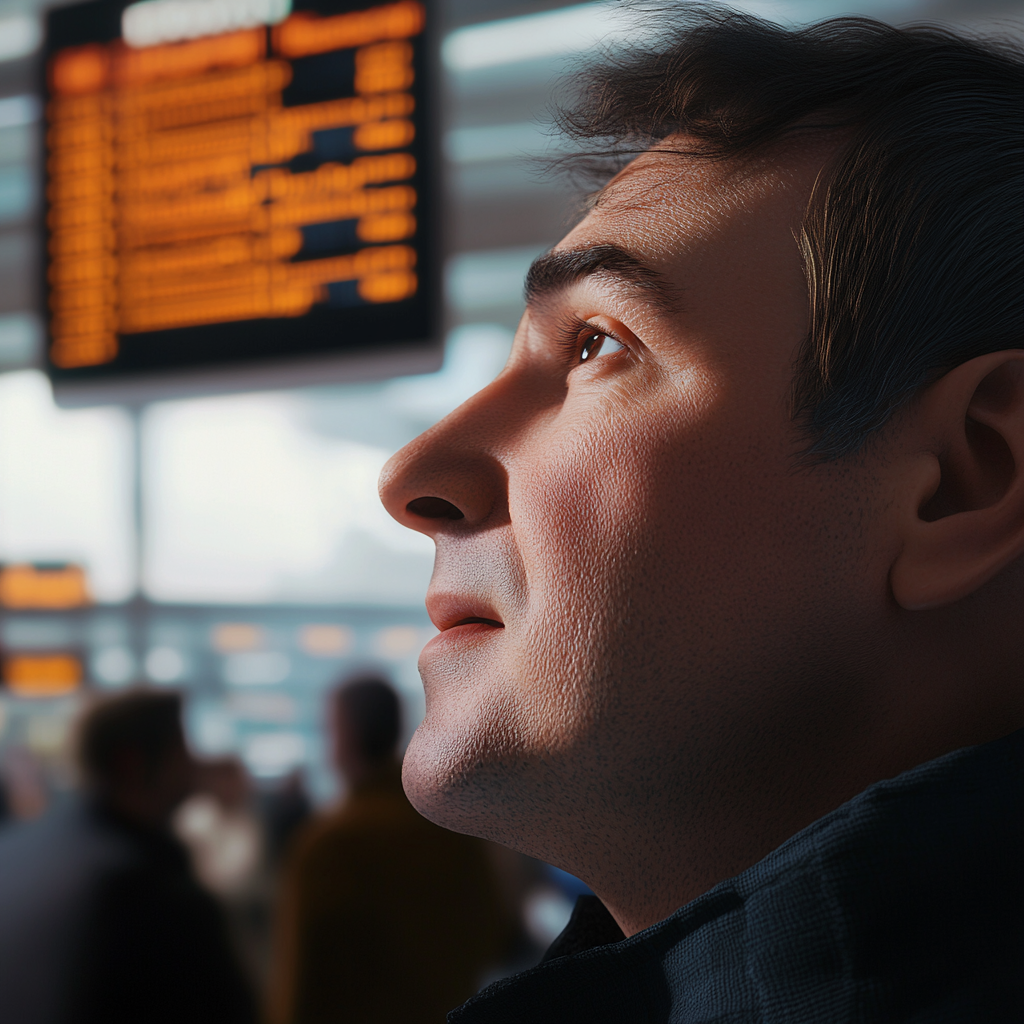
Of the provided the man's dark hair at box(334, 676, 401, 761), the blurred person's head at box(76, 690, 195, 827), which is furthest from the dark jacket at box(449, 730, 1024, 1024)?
the blurred person's head at box(76, 690, 195, 827)

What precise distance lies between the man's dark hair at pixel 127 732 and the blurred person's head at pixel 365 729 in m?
0.39

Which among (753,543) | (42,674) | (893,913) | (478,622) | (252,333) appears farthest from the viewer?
(42,674)

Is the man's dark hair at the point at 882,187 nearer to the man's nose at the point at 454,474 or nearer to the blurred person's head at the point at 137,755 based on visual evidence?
the man's nose at the point at 454,474

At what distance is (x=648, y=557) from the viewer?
718 mm

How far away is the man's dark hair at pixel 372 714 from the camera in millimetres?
2166

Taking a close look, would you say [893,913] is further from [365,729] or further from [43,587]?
[43,587]

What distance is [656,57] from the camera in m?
0.94

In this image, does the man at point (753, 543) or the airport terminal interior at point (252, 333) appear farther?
the airport terminal interior at point (252, 333)

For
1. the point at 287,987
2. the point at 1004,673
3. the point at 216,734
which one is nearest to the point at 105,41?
the point at 216,734

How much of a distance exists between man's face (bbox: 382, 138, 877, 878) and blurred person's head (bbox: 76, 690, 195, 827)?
153 centimetres

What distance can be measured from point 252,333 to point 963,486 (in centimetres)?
161

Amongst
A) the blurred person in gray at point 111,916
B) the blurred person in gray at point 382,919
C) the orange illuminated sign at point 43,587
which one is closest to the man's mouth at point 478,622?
the blurred person in gray at point 382,919

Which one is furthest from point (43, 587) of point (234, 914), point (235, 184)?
point (235, 184)

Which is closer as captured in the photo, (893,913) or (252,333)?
(893,913)
